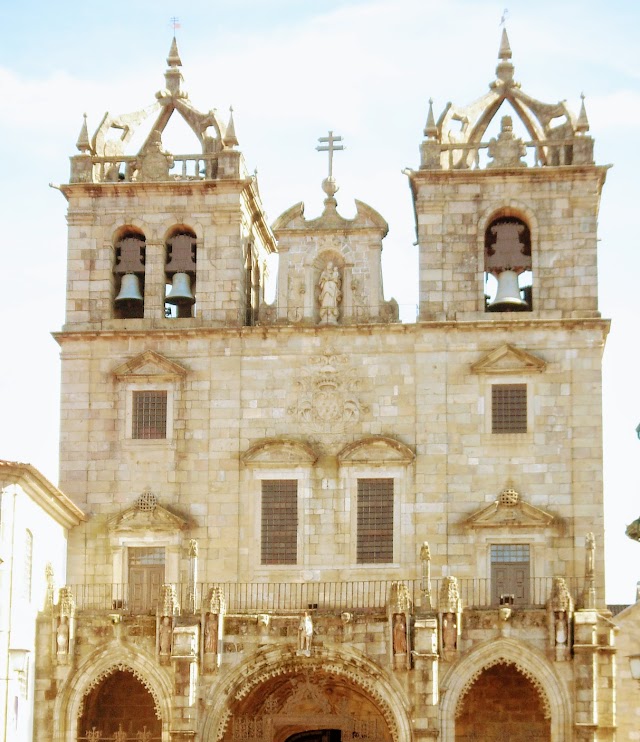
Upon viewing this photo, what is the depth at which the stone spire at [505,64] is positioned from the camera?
170ft

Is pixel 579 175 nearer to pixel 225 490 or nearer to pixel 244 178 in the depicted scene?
pixel 244 178

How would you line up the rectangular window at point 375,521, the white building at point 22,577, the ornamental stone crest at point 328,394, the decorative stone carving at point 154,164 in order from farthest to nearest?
the decorative stone carving at point 154,164 → the ornamental stone crest at point 328,394 → the rectangular window at point 375,521 → the white building at point 22,577

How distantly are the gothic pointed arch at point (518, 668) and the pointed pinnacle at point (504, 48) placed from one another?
643 inches

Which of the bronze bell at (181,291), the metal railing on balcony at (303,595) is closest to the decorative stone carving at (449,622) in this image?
the metal railing on balcony at (303,595)

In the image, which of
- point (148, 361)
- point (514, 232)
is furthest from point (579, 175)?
point (148, 361)

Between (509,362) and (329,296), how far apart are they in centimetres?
489

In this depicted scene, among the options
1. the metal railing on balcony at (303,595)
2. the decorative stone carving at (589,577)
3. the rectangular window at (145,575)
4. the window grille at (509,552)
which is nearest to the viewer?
the decorative stone carving at (589,577)

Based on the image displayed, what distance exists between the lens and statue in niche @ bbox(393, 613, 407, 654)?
4466 cm

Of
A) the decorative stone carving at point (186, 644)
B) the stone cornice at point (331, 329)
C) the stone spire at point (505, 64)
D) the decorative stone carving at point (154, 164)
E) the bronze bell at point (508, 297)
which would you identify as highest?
the stone spire at point (505, 64)

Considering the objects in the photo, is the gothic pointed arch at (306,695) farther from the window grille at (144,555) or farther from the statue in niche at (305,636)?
the window grille at (144,555)

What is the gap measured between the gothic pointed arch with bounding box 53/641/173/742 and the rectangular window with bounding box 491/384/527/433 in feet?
33.8

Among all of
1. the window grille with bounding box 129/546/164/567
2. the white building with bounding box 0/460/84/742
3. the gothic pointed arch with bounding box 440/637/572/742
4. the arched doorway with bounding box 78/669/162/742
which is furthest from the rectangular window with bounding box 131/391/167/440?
the gothic pointed arch with bounding box 440/637/572/742

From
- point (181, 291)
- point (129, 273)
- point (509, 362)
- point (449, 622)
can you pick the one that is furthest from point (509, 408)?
point (129, 273)

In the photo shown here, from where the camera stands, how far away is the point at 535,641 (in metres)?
44.8
